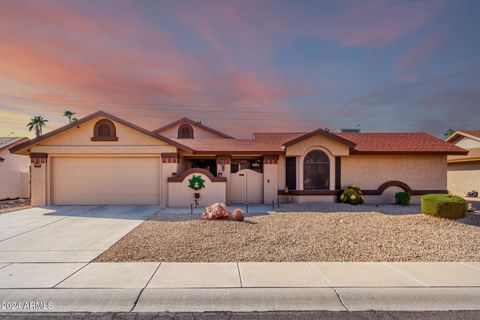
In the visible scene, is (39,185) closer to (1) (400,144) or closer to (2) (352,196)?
(2) (352,196)

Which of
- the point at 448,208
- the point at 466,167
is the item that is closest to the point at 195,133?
the point at 448,208

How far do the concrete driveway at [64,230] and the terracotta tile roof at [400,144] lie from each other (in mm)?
13733

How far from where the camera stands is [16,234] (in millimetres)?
9602

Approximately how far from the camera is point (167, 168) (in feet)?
52.3

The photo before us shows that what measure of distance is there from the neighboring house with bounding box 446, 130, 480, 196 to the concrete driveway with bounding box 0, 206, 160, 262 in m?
25.3

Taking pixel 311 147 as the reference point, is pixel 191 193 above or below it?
below

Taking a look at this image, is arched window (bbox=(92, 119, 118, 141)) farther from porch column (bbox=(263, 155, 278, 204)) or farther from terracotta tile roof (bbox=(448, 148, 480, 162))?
terracotta tile roof (bbox=(448, 148, 480, 162))

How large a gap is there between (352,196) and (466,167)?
15142mm

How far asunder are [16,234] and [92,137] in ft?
24.8

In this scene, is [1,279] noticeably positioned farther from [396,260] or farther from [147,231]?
[396,260]

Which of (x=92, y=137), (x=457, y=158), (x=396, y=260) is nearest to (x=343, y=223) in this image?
(x=396, y=260)

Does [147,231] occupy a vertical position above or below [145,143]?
below

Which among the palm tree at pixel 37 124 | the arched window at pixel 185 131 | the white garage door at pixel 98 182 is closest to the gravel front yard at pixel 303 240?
the white garage door at pixel 98 182

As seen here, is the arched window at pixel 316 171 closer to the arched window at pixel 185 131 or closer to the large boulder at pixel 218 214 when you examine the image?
the large boulder at pixel 218 214
